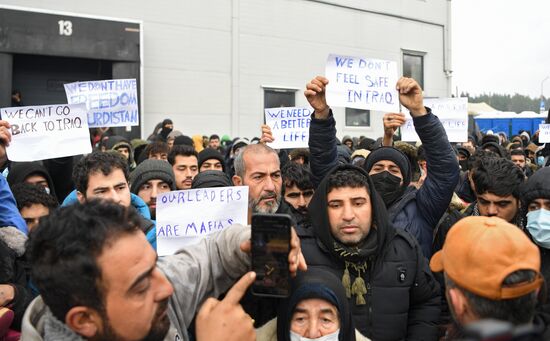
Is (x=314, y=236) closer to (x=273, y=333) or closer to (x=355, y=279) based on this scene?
(x=355, y=279)

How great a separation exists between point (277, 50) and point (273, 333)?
601 inches

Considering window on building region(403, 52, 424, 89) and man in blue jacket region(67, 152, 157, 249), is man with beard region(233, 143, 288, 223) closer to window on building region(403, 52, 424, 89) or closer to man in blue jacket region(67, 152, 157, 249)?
man in blue jacket region(67, 152, 157, 249)

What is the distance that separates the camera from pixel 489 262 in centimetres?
172

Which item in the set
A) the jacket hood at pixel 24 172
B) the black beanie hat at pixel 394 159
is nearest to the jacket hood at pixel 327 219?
the black beanie hat at pixel 394 159

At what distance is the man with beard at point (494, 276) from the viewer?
1.71 metres

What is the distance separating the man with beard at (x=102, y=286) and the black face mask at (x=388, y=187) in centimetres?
224

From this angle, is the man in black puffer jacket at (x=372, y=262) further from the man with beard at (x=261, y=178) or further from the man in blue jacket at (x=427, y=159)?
the man with beard at (x=261, y=178)

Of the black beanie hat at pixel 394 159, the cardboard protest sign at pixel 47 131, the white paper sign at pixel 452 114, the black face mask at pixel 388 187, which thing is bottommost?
the black face mask at pixel 388 187

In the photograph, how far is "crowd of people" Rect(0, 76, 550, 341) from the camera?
1.65 meters

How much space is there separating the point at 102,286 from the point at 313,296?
0.95 metres

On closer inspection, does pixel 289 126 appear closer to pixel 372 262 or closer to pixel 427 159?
pixel 427 159

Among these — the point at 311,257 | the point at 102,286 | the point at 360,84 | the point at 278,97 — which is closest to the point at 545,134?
the point at 360,84

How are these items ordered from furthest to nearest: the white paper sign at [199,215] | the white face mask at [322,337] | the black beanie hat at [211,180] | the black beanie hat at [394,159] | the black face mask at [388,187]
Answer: the black beanie hat at [211,180] < the black beanie hat at [394,159] < the black face mask at [388,187] < the white paper sign at [199,215] < the white face mask at [322,337]

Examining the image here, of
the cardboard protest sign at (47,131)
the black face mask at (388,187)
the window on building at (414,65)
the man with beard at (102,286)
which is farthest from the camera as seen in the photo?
the window on building at (414,65)
